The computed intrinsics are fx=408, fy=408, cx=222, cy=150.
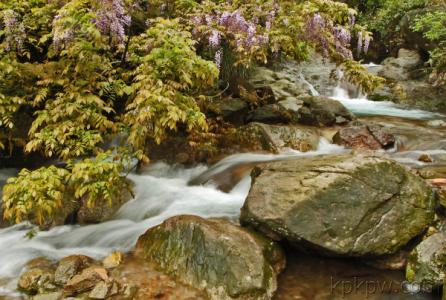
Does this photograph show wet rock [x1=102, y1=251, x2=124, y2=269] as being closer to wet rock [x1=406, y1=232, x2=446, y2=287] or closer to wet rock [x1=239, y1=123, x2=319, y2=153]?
wet rock [x1=406, y1=232, x2=446, y2=287]

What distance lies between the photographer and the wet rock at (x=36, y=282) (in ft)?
13.7

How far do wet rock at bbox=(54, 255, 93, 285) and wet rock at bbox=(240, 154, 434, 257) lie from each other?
185 cm

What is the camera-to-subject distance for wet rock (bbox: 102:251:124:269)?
4.58 metres

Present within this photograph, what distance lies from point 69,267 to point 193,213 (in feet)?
5.90

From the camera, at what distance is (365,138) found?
8234 mm

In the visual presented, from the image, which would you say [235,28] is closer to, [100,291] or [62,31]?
[62,31]

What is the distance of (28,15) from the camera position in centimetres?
602

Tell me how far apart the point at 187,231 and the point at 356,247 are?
1.80 metres

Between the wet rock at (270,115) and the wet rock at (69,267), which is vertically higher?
the wet rock at (270,115)

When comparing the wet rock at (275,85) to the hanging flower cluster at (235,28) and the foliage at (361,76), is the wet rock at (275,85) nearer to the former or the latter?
the foliage at (361,76)

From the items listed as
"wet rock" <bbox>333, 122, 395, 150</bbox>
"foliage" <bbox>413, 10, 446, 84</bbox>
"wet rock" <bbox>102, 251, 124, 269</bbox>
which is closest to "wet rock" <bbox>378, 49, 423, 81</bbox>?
"foliage" <bbox>413, 10, 446, 84</bbox>

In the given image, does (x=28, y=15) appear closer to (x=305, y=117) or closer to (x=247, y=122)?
(x=247, y=122)

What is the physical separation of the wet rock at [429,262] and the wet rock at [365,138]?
407cm

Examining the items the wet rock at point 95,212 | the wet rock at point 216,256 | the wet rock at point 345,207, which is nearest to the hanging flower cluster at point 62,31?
the wet rock at point 95,212
